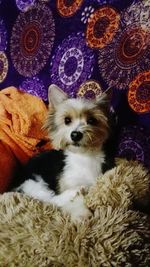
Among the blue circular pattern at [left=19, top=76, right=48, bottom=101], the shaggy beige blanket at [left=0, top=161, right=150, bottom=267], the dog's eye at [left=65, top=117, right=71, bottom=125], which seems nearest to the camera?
the shaggy beige blanket at [left=0, top=161, right=150, bottom=267]

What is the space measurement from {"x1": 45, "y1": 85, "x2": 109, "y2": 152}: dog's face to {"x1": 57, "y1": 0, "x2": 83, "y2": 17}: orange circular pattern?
52cm

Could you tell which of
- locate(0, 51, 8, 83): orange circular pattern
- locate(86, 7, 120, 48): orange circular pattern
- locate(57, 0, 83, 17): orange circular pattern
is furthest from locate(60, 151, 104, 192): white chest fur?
locate(0, 51, 8, 83): orange circular pattern

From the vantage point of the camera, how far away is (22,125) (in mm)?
2070

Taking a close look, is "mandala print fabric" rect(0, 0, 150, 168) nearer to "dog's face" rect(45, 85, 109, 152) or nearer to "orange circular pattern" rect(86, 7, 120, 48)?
"orange circular pattern" rect(86, 7, 120, 48)

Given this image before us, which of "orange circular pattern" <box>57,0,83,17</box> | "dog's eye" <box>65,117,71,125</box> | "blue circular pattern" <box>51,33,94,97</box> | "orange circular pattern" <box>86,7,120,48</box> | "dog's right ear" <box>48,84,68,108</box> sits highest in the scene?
"orange circular pattern" <box>57,0,83,17</box>

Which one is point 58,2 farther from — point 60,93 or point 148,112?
point 148,112

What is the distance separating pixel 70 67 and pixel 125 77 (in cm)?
38

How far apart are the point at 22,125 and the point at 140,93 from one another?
568 mm

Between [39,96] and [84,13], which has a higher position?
[84,13]

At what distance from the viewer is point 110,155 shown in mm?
1821

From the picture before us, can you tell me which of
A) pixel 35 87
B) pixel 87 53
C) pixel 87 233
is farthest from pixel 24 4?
pixel 87 233

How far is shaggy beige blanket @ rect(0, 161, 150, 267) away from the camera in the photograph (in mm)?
1262

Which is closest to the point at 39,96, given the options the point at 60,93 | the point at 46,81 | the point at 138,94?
the point at 46,81

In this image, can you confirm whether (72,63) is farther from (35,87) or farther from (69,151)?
(69,151)
